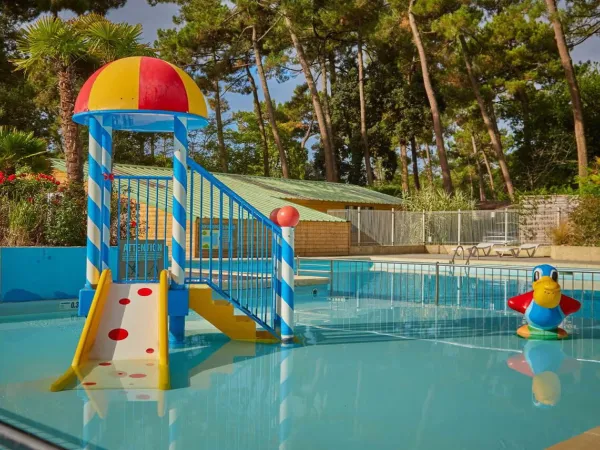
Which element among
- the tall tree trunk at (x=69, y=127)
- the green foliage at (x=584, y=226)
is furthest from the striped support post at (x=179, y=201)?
the green foliage at (x=584, y=226)

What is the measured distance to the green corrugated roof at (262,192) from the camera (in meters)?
23.2

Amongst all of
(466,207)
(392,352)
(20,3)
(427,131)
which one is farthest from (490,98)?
(392,352)

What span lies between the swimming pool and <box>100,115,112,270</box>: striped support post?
127 centimetres

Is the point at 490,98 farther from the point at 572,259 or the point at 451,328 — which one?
the point at 451,328

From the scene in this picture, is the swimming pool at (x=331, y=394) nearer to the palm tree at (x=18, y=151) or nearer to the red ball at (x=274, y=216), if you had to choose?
the red ball at (x=274, y=216)

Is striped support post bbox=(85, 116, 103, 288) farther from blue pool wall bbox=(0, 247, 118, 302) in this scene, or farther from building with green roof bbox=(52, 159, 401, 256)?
building with green roof bbox=(52, 159, 401, 256)

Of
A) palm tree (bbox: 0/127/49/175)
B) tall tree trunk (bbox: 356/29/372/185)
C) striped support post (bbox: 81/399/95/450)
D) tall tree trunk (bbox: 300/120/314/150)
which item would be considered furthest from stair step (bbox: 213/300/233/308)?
tall tree trunk (bbox: 300/120/314/150)

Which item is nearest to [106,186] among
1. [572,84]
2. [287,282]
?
[287,282]

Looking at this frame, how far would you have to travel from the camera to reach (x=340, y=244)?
2717 centimetres

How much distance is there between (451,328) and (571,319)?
2622mm

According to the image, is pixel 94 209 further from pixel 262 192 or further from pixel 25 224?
pixel 262 192

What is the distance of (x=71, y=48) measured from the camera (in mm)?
12609

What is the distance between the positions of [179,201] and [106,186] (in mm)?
999

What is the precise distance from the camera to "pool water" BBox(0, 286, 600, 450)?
13.9 feet
